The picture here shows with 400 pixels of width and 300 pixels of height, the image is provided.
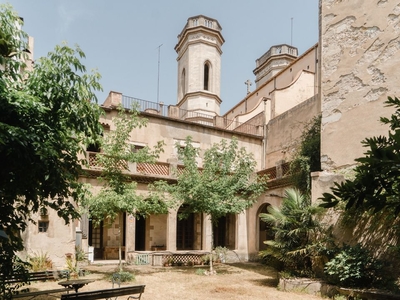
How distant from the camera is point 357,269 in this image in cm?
844

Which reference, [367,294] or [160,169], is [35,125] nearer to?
[367,294]

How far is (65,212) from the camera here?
5.36m

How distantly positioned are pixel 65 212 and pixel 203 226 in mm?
13857

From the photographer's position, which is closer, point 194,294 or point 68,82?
point 68,82

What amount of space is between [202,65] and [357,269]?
83.9 ft

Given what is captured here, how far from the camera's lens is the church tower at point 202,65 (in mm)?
→ 31172

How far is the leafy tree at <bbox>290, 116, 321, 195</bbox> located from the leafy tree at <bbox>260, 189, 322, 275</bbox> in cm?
223

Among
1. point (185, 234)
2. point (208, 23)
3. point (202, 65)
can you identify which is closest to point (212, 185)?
point (185, 234)

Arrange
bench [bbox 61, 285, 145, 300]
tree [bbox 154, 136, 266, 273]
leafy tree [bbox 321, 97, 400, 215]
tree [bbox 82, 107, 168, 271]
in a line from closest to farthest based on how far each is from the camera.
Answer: leafy tree [bbox 321, 97, 400, 215] → bench [bbox 61, 285, 145, 300] → tree [bbox 82, 107, 168, 271] → tree [bbox 154, 136, 266, 273]

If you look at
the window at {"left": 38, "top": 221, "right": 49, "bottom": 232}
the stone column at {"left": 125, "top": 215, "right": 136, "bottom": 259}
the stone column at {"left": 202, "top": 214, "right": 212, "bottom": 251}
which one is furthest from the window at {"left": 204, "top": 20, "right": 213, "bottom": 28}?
the window at {"left": 38, "top": 221, "right": 49, "bottom": 232}

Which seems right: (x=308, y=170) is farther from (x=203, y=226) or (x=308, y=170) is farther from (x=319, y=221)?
(x=203, y=226)

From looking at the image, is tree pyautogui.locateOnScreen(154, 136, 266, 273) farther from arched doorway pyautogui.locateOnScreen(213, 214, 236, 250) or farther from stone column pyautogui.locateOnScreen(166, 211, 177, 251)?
arched doorway pyautogui.locateOnScreen(213, 214, 236, 250)

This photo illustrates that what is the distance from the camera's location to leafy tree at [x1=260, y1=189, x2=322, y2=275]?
1030 centimetres

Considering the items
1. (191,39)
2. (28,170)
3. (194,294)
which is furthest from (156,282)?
(191,39)
